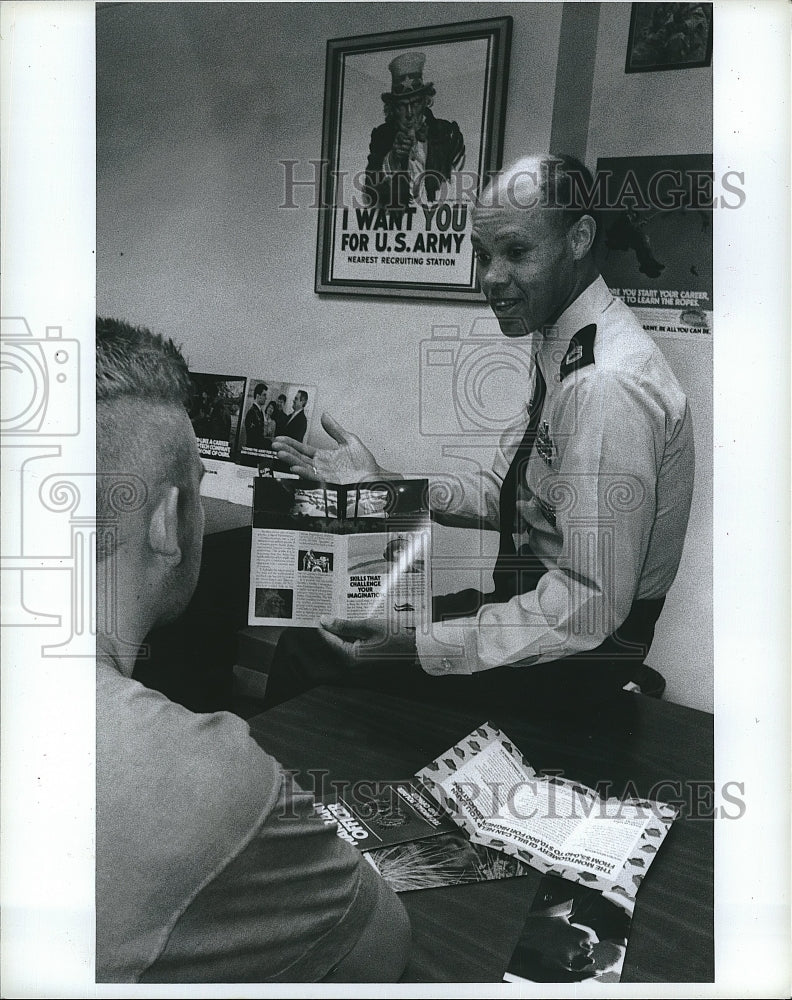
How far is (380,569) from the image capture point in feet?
5.57

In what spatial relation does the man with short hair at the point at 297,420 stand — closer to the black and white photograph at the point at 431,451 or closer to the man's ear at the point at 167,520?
the black and white photograph at the point at 431,451

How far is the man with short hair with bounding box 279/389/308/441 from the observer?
170 cm

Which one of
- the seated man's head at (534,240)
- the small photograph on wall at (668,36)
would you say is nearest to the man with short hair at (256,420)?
the seated man's head at (534,240)

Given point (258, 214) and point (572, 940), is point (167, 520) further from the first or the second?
point (572, 940)

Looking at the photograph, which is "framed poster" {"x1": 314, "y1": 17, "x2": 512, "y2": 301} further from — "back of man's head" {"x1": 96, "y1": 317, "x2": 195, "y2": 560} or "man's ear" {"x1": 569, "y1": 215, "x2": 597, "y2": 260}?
"back of man's head" {"x1": 96, "y1": 317, "x2": 195, "y2": 560}

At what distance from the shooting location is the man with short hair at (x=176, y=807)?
137 centimetres

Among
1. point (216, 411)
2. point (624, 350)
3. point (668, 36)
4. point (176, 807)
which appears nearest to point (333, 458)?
point (216, 411)

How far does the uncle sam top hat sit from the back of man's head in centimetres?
65

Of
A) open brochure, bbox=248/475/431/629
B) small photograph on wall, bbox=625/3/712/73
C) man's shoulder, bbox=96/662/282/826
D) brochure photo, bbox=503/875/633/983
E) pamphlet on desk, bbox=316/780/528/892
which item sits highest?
small photograph on wall, bbox=625/3/712/73

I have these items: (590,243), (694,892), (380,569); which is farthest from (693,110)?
(694,892)

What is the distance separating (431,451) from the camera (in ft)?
5.53

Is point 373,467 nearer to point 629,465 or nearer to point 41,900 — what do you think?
point 629,465

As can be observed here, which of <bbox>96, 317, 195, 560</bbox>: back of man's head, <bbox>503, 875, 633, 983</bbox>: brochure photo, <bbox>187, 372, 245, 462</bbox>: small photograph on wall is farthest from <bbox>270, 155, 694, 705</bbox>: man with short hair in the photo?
<bbox>503, 875, 633, 983</bbox>: brochure photo

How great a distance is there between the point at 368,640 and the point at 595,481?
1.81ft
